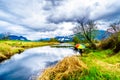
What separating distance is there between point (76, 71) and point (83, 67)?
42cm

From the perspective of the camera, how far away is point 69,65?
12133 millimetres

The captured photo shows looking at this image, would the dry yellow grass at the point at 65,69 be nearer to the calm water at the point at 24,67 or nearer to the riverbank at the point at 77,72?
the riverbank at the point at 77,72

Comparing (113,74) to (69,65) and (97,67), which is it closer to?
(97,67)

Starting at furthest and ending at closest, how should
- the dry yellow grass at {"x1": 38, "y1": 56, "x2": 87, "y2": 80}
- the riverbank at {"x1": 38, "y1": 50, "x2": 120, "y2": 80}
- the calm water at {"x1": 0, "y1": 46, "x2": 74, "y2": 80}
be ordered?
the calm water at {"x1": 0, "y1": 46, "x2": 74, "y2": 80}
the dry yellow grass at {"x1": 38, "y1": 56, "x2": 87, "y2": 80}
the riverbank at {"x1": 38, "y1": 50, "x2": 120, "y2": 80}

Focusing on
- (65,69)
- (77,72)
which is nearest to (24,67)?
(65,69)

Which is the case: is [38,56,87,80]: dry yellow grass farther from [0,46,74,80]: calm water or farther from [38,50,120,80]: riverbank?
[0,46,74,80]: calm water

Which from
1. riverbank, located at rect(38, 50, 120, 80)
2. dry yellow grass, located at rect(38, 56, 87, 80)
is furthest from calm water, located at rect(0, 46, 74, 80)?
riverbank, located at rect(38, 50, 120, 80)

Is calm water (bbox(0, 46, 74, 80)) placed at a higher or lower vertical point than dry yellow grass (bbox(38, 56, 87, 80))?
lower

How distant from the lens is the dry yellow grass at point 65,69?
459 inches

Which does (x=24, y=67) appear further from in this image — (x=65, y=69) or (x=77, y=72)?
(x=77, y=72)

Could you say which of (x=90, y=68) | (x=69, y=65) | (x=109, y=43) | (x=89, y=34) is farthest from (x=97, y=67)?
(x=89, y=34)

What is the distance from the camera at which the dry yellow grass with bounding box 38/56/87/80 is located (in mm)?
11664

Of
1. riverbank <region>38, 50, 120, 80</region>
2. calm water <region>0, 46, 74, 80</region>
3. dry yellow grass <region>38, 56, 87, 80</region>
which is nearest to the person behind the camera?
riverbank <region>38, 50, 120, 80</region>

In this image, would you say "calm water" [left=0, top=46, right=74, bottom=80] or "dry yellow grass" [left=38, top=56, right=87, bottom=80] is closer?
"dry yellow grass" [left=38, top=56, right=87, bottom=80]
